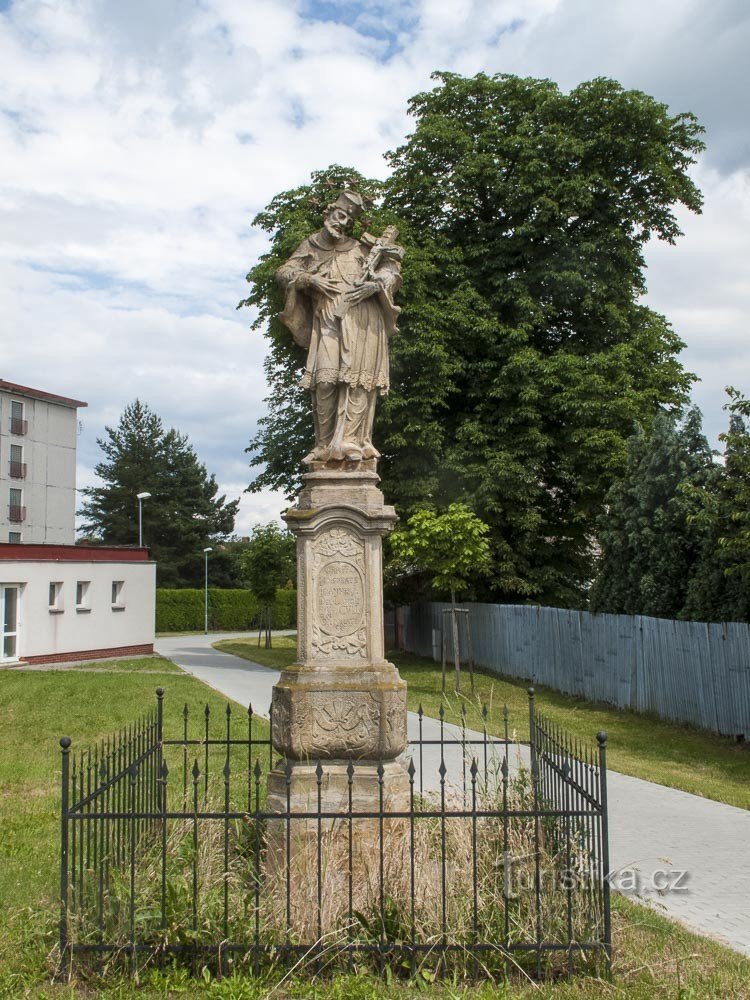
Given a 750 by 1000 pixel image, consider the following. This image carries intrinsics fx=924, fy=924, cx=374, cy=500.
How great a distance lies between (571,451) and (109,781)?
1743 centimetres

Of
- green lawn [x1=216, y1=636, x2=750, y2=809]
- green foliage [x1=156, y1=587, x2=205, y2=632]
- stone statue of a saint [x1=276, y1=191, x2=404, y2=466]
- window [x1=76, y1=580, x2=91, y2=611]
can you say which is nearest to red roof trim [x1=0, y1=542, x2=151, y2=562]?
window [x1=76, y1=580, x2=91, y2=611]

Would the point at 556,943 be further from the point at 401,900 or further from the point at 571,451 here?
the point at 571,451

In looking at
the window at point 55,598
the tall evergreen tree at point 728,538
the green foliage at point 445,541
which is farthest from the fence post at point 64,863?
the window at point 55,598

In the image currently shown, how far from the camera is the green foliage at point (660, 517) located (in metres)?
16.2

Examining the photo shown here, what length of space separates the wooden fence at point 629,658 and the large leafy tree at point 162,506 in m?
37.3

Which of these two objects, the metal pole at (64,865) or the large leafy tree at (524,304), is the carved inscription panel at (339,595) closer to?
the metal pole at (64,865)

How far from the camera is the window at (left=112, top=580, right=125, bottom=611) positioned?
25.9 m

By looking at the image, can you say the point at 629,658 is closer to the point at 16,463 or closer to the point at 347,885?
the point at 347,885

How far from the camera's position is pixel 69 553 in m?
24.4

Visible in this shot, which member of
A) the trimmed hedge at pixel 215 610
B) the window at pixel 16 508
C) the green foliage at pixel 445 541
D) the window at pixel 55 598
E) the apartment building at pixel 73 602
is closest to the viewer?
the green foliage at pixel 445 541

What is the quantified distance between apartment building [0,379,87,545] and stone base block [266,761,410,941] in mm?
41386

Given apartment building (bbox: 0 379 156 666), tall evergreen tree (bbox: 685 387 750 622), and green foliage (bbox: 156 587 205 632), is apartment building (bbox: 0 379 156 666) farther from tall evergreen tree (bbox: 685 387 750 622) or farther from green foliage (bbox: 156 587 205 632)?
green foliage (bbox: 156 587 205 632)

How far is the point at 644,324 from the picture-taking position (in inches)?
907

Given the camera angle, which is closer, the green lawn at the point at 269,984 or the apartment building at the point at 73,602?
the green lawn at the point at 269,984
